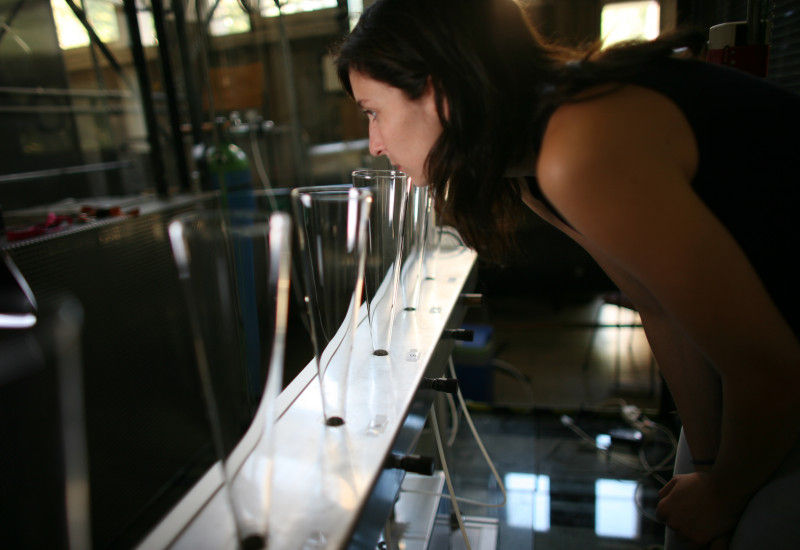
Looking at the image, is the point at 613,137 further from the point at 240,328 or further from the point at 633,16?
the point at 633,16

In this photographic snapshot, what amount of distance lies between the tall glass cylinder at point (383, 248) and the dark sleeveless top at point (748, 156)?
13.4 inches

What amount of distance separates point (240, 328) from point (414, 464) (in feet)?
0.95

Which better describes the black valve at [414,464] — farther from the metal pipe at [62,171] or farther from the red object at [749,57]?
the metal pipe at [62,171]

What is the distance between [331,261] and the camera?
0.62m

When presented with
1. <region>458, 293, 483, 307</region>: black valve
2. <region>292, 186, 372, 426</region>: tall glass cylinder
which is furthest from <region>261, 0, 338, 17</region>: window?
<region>292, 186, 372, 426</region>: tall glass cylinder

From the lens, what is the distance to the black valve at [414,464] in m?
0.65

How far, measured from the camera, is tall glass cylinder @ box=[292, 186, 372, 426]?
0.58m

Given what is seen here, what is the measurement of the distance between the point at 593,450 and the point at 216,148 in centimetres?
230

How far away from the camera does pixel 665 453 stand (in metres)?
2.16

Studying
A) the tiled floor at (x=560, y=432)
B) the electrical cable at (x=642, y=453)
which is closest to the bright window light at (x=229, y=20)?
the tiled floor at (x=560, y=432)

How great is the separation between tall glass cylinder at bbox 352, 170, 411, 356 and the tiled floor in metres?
0.72

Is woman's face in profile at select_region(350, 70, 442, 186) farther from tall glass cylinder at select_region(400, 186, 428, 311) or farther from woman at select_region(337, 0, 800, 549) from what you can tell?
tall glass cylinder at select_region(400, 186, 428, 311)

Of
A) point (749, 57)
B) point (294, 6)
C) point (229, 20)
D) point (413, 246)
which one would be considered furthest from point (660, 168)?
point (294, 6)

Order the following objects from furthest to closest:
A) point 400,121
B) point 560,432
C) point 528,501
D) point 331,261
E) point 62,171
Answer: point 62,171 < point 560,432 < point 528,501 < point 400,121 < point 331,261
